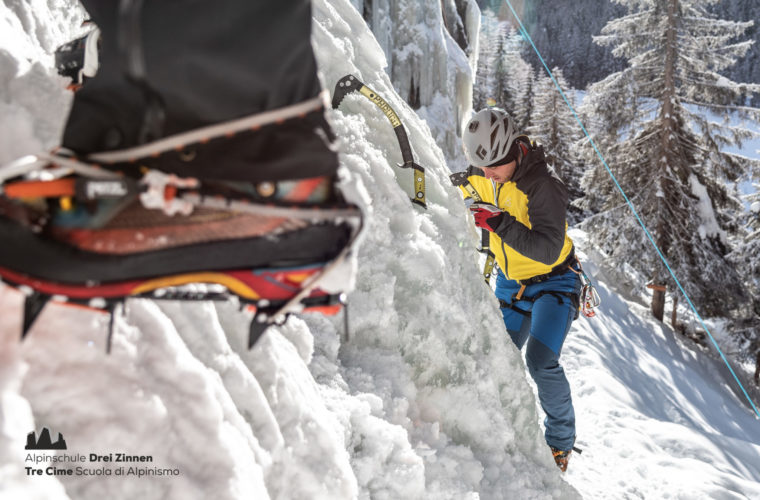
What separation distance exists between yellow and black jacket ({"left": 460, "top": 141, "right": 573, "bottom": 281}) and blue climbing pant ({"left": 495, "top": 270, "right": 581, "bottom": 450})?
22 centimetres

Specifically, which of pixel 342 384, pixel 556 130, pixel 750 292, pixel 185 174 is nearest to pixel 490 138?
pixel 342 384

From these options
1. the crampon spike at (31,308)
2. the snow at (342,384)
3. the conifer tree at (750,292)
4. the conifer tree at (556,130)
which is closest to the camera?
the crampon spike at (31,308)

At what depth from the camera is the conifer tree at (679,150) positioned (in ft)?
46.7

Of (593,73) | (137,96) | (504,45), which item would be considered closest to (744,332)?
(137,96)

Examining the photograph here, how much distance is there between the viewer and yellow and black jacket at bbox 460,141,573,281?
3703 millimetres

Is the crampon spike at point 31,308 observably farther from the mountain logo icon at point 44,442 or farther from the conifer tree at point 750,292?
the conifer tree at point 750,292

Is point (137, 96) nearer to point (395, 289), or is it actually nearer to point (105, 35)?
point (105, 35)

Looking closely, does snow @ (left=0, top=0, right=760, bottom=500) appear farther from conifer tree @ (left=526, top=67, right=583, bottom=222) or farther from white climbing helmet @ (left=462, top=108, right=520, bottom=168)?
conifer tree @ (left=526, top=67, right=583, bottom=222)

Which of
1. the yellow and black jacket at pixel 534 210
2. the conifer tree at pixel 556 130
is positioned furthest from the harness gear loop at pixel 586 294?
the conifer tree at pixel 556 130

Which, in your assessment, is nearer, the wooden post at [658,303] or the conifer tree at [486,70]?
the wooden post at [658,303]

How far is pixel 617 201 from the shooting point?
15328 mm

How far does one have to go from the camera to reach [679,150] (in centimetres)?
1452

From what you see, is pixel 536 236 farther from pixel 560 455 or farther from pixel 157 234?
pixel 157 234

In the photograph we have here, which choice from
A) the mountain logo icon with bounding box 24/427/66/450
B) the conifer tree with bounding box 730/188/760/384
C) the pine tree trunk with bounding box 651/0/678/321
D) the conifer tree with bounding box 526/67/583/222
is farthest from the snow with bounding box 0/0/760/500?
the conifer tree with bounding box 526/67/583/222
